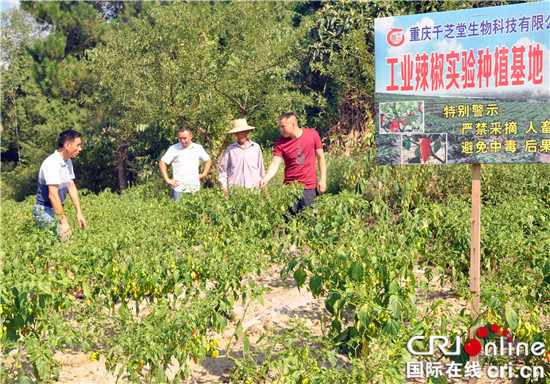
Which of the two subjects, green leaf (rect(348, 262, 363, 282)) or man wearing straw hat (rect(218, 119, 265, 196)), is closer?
green leaf (rect(348, 262, 363, 282))

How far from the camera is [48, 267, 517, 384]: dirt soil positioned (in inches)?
156

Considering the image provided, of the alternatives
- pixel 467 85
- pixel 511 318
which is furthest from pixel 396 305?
pixel 467 85

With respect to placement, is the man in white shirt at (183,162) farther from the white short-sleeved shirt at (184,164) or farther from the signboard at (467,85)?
the signboard at (467,85)

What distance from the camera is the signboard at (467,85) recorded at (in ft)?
12.8

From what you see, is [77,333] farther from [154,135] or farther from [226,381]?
[154,135]

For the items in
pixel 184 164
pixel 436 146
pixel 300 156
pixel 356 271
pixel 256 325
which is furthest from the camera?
pixel 184 164

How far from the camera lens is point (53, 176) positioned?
5.26 meters

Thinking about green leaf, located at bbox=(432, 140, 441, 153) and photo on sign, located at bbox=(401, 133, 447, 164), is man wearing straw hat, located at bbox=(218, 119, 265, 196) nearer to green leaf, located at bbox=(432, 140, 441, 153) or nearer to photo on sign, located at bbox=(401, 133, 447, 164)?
photo on sign, located at bbox=(401, 133, 447, 164)

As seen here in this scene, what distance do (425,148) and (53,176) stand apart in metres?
3.13

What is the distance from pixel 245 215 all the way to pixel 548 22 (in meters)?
2.73

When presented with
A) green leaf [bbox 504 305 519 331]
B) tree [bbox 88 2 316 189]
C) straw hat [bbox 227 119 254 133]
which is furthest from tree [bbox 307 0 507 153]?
green leaf [bbox 504 305 519 331]

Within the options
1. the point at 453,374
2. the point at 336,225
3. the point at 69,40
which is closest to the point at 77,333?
the point at 336,225

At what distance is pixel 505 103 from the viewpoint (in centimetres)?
400

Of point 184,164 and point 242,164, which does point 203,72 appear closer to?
point 184,164
